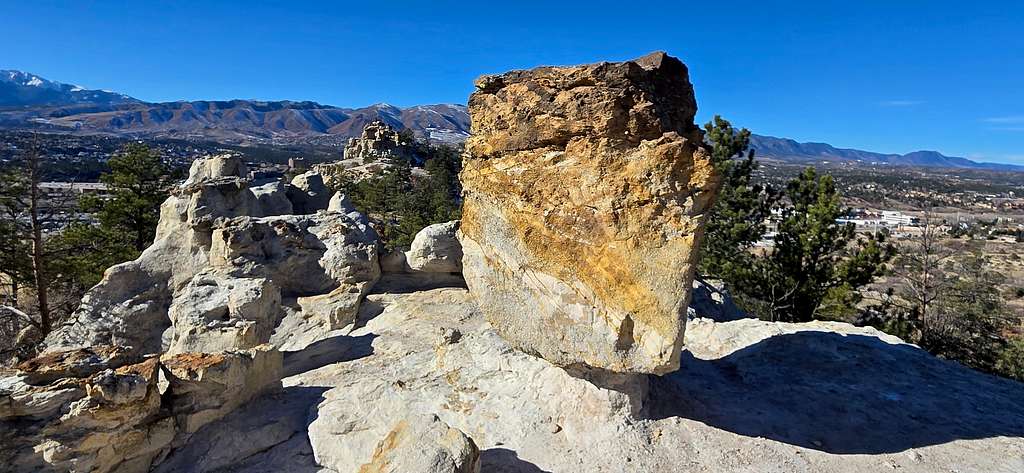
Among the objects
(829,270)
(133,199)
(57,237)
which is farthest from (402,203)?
(829,270)

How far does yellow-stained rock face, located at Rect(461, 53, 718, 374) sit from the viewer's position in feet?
22.0

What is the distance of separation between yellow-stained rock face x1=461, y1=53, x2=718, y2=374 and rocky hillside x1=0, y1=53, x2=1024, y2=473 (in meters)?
0.03

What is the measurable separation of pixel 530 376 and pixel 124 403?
18.8 ft

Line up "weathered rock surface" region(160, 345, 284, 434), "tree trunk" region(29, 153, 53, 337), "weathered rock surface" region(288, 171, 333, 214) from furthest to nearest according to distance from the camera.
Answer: "weathered rock surface" region(288, 171, 333, 214) < "tree trunk" region(29, 153, 53, 337) < "weathered rock surface" region(160, 345, 284, 434)

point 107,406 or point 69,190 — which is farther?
point 69,190

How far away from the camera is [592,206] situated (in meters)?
7.33

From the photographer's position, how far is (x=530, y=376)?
852cm

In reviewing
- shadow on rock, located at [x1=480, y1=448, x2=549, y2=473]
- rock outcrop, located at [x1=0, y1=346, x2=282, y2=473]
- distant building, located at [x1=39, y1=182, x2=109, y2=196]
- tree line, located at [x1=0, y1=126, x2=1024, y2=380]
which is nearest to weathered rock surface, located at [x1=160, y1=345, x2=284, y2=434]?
rock outcrop, located at [x1=0, y1=346, x2=282, y2=473]

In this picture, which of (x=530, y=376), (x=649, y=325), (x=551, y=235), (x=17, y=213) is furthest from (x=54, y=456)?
(x=17, y=213)

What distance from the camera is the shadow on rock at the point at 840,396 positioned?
8.06 meters

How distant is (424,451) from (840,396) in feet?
25.5

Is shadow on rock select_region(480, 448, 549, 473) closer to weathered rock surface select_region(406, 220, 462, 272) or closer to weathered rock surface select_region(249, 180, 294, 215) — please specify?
weathered rock surface select_region(406, 220, 462, 272)

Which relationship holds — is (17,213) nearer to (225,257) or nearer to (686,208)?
(225,257)

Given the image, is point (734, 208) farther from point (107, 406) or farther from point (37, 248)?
point (37, 248)
